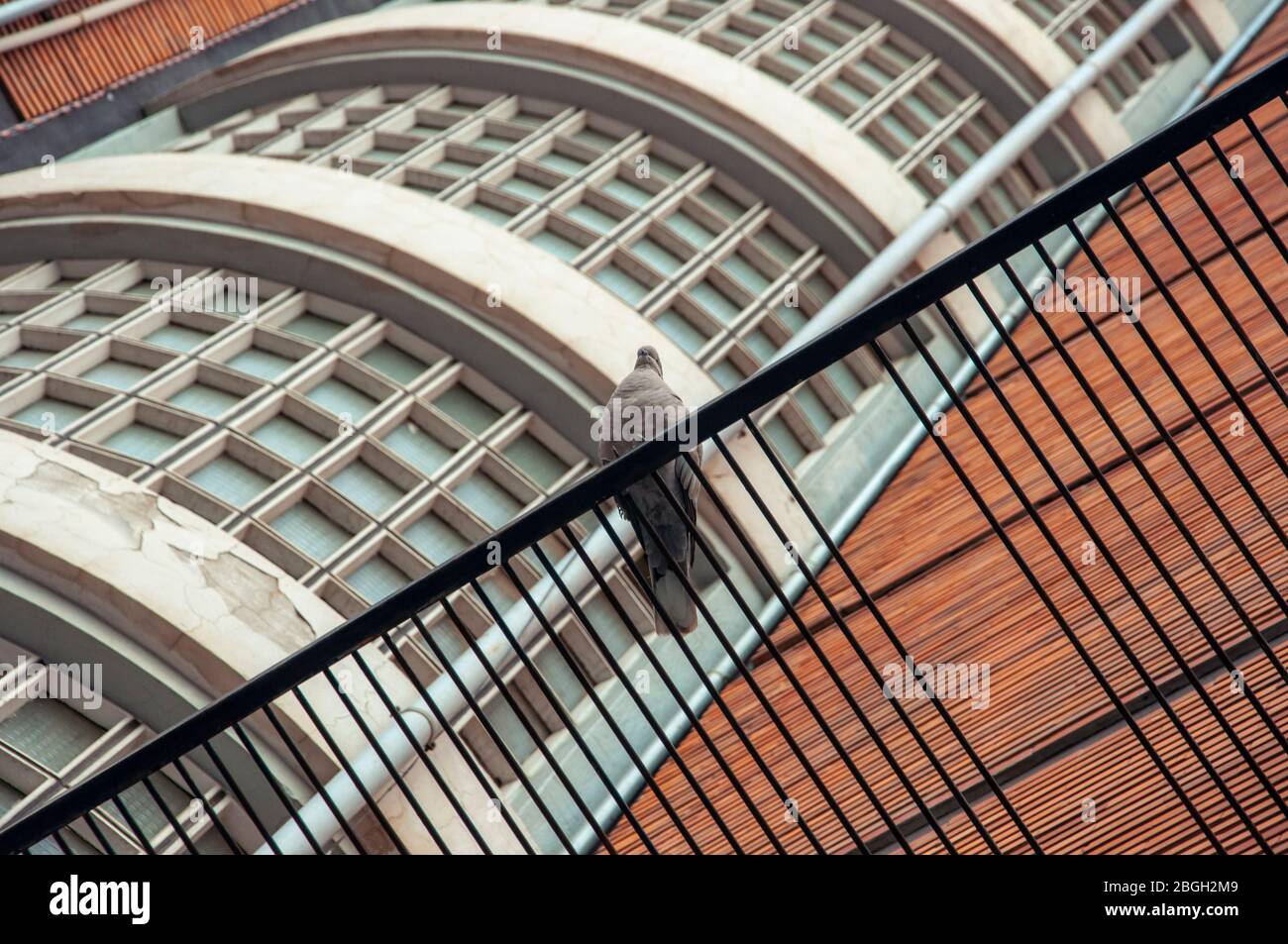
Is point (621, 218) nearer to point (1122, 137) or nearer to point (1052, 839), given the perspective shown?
point (1122, 137)

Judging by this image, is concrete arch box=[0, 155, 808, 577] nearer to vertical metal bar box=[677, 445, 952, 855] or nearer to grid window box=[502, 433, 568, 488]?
grid window box=[502, 433, 568, 488]

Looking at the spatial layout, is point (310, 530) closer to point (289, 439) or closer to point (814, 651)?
point (289, 439)

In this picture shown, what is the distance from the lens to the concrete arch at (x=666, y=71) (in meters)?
17.2

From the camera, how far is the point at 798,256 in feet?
56.9

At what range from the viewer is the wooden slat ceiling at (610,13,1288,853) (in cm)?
783

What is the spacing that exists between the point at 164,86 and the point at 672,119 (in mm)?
7821

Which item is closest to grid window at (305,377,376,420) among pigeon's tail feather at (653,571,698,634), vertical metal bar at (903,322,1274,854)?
pigeon's tail feather at (653,571,698,634)

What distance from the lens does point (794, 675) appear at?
21.5ft

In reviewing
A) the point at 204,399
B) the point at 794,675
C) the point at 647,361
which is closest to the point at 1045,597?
the point at 794,675

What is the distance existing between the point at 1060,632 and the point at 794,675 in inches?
151

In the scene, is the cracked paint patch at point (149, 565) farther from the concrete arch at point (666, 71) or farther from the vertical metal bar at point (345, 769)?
the concrete arch at point (666, 71)

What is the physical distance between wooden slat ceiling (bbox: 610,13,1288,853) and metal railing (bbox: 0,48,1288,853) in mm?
43

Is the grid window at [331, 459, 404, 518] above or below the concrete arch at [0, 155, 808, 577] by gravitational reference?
below
